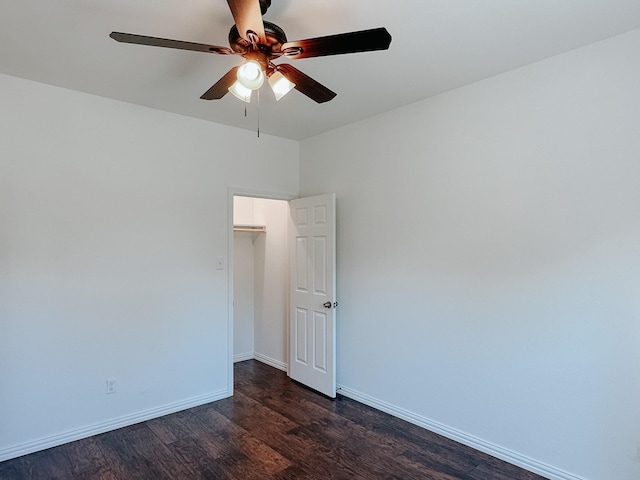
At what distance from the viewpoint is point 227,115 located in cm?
358

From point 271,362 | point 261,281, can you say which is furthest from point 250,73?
point 271,362

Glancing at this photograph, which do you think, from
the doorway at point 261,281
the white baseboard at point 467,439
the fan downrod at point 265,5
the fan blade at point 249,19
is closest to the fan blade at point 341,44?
the fan blade at point 249,19

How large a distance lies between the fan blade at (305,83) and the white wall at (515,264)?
52.9 inches

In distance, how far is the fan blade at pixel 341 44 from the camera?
1.54 meters

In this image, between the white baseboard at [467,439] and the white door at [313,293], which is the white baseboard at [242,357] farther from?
the white baseboard at [467,439]

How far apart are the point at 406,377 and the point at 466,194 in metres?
1.64

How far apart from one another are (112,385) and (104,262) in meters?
1.02

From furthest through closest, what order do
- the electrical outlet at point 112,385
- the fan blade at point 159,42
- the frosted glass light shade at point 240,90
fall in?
the electrical outlet at point 112,385 → the frosted glass light shade at point 240,90 → the fan blade at point 159,42

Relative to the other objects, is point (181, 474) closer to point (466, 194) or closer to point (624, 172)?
point (466, 194)

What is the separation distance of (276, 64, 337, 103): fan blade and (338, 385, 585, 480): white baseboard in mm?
2646

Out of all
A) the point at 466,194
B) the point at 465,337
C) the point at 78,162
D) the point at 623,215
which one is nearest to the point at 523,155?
the point at 466,194

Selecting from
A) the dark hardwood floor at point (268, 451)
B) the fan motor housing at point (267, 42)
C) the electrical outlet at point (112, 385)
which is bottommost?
the dark hardwood floor at point (268, 451)

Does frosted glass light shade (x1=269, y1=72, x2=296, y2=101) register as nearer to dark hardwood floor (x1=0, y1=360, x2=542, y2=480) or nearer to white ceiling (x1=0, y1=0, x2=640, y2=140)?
white ceiling (x1=0, y1=0, x2=640, y2=140)

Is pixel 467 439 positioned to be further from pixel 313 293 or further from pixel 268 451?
pixel 313 293
